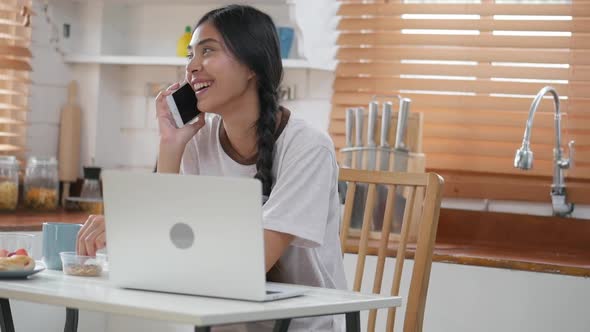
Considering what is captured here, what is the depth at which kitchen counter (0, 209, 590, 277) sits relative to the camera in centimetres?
270

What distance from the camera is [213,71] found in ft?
6.72

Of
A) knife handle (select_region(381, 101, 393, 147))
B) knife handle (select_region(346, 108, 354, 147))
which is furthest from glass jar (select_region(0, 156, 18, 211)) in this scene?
knife handle (select_region(381, 101, 393, 147))

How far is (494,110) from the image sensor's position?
328cm

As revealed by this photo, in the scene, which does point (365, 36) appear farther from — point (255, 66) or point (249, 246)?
point (249, 246)

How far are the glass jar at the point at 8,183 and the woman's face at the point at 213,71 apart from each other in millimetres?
1467

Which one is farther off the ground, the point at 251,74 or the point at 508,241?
the point at 251,74

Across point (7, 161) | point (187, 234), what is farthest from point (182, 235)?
point (7, 161)

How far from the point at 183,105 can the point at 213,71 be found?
6.7 inches

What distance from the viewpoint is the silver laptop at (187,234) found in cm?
149

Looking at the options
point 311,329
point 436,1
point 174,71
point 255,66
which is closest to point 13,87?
point 174,71

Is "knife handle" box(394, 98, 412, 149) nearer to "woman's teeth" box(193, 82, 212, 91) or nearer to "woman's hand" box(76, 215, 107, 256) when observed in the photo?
"woman's teeth" box(193, 82, 212, 91)

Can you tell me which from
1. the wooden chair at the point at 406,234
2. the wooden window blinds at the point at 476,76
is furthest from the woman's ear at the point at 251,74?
the wooden window blinds at the point at 476,76

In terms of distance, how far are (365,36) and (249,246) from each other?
204cm

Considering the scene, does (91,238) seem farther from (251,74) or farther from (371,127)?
(371,127)
